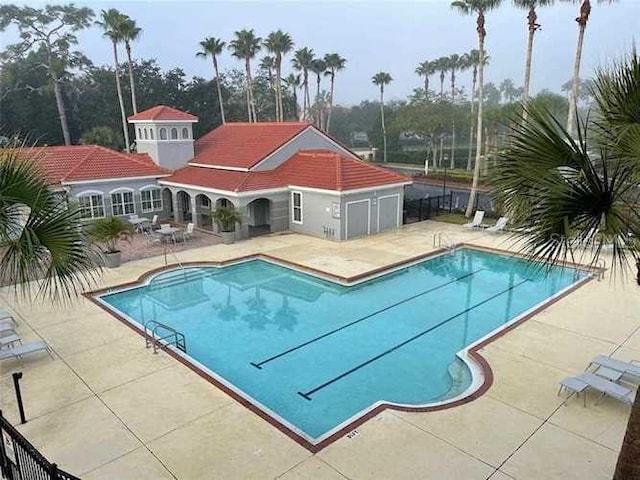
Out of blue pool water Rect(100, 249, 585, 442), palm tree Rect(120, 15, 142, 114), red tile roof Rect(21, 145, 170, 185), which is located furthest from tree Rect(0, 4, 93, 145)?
blue pool water Rect(100, 249, 585, 442)

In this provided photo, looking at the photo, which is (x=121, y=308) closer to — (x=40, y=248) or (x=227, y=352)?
(x=227, y=352)

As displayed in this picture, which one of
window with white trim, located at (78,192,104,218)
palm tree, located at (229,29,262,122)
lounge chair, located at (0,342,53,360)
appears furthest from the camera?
palm tree, located at (229,29,262,122)

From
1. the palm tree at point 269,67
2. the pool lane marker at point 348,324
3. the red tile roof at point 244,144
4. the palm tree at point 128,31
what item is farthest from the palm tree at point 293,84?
the pool lane marker at point 348,324

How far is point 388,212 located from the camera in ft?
80.5

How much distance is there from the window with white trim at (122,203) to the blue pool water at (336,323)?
26.4ft

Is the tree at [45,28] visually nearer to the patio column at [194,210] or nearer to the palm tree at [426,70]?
the patio column at [194,210]

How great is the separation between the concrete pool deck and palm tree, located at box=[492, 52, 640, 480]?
2.52 metres

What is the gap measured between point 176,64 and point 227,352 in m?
44.2

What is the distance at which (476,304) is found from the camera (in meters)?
15.2

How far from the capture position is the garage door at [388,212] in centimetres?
2404

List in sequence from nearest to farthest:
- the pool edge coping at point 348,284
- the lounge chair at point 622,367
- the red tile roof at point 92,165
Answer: the pool edge coping at point 348,284 < the lounge chair at point 622,367 < the red tile roof at point 92,165

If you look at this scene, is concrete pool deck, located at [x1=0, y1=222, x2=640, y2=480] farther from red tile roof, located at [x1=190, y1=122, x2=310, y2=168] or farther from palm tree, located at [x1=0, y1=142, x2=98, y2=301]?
red tile roof, located at [x1=190, y1=122, x2=310, y2=168]

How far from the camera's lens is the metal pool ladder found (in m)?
11.4

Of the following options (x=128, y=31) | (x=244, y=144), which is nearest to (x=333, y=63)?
(x=128, y=31)
